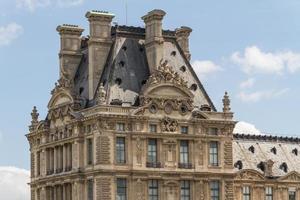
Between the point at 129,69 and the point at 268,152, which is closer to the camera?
the point at 129,69

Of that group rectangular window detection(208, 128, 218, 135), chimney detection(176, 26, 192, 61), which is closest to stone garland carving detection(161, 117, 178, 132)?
rectangular window detection(208, 128, 218, 135)

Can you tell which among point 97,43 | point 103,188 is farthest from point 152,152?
point 97,43

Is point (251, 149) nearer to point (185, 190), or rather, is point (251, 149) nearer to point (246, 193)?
point (246, 193)

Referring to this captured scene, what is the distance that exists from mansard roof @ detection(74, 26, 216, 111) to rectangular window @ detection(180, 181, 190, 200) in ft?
29.7

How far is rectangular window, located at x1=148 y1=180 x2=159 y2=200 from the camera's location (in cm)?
11218

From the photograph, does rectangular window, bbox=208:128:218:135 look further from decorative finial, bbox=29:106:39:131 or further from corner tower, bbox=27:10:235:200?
decorative finial, bbox=29:106:39:131

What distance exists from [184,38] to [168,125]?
14.0m

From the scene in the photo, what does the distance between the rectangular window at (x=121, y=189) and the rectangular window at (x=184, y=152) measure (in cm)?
730

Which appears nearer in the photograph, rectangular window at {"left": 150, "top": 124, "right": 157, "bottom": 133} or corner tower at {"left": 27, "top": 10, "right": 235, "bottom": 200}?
corner tower at {"left": 27, "top": 10, "right": 235, "bottom": 200}

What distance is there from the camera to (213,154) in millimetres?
116688

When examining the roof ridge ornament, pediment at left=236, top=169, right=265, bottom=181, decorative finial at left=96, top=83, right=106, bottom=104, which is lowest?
pediment at left=236, top=169, right=265, bottom=181

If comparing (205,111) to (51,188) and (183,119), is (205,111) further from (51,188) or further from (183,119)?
(51,188)

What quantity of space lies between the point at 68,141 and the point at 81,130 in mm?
2705

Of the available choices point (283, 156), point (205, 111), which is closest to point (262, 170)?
point (283, 156)
